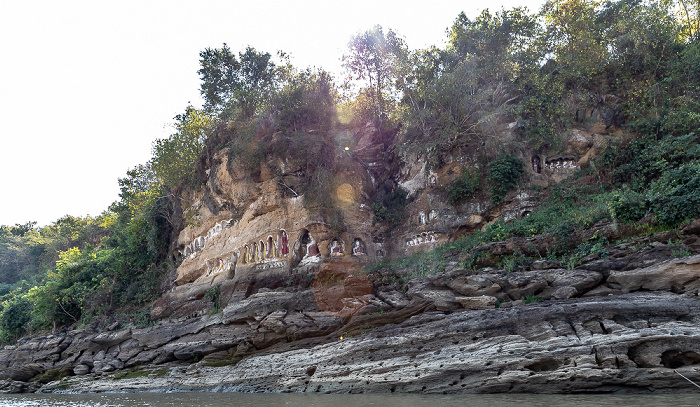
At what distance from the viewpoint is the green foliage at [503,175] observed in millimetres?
19109

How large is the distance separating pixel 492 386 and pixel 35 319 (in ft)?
100

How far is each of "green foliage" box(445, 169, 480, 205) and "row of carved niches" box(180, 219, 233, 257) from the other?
12919 millimetres

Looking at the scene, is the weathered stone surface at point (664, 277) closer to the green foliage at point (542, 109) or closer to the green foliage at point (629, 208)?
the green foliage at point (629, 208)

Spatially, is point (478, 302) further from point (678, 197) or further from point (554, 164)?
point (554, 164)

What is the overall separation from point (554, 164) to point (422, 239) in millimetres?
7159

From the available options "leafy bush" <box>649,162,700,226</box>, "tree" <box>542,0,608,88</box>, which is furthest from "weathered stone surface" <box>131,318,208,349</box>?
"tree" <box>542,0,608,88</box>

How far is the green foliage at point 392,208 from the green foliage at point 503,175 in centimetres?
495

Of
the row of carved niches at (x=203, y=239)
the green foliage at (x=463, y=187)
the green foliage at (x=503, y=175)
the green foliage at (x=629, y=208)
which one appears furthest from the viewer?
the row of carved niches at (x=203, y=239)

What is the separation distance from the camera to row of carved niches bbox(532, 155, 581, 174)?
19484 millimetres

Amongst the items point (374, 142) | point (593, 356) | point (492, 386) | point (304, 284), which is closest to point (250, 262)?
point (304, 284)

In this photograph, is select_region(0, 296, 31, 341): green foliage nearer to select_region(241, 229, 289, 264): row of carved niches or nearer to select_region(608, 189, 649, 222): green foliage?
select_region(241, 229, 289, 264): row of carved niches

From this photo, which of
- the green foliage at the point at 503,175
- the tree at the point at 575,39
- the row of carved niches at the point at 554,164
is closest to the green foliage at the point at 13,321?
the green foliage at the point at 503,175

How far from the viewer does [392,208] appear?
23047mm

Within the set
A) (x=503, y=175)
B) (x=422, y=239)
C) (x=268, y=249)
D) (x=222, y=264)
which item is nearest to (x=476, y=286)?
(x=422, y=239)
